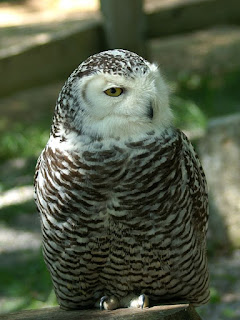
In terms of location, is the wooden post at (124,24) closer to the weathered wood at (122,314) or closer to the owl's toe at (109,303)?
the owl's toe at (109,303)

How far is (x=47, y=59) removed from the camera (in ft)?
18.0

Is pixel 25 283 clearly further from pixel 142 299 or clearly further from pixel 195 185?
pixel 195 185

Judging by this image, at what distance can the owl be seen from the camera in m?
2.67

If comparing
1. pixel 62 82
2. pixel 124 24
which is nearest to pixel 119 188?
pixel 124 24

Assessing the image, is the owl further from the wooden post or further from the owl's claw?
the wooden post

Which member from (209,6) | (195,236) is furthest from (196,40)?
(195,236)

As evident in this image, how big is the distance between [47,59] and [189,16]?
58.8 inches

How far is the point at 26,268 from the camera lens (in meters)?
5.50

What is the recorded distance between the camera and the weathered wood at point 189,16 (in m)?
6.00

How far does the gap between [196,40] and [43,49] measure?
5922mm

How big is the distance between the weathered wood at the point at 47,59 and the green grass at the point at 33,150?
905mm

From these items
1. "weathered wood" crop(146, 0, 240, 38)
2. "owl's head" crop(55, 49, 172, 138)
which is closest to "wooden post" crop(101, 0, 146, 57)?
"weathered wood" crop(146, 0, 240, 38)

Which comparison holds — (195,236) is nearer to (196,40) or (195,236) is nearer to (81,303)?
(81,303)

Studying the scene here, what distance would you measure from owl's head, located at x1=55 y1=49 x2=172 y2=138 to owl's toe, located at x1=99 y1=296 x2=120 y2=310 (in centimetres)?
102
